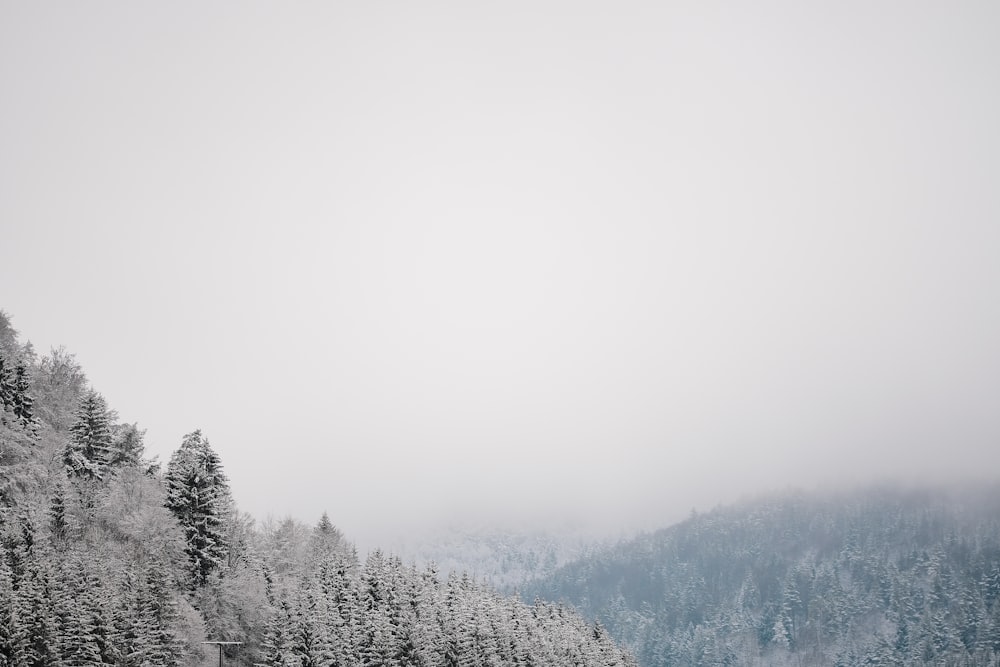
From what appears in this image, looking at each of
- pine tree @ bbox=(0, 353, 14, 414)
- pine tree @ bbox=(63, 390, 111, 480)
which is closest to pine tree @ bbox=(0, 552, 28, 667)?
pine tree @ bbox=(63, 390, 111, 480)

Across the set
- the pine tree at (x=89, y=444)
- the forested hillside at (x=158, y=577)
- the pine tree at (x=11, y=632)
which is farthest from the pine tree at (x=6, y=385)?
the pine tree at (x=11, y=632)

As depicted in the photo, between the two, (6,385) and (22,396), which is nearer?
(6,385)

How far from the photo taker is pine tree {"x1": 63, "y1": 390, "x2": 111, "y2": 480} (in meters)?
82.6

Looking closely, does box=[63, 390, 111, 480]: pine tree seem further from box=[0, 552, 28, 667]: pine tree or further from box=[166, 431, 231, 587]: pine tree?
box=[0, 552, 28, 667]: pine tree

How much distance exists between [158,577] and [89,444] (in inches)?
826

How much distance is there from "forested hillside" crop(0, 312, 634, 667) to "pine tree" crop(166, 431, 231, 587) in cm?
19

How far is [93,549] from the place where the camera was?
73438mm

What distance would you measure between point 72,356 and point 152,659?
58186mm

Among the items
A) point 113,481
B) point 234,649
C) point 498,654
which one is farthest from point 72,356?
point 498,654

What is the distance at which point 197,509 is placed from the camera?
82.8m

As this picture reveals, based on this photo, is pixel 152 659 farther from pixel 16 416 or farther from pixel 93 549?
pixel 16 416

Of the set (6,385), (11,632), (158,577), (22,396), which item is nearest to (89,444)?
(22,396)

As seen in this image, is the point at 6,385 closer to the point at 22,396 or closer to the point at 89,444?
the point at 22,396

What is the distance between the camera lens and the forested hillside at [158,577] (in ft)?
208
